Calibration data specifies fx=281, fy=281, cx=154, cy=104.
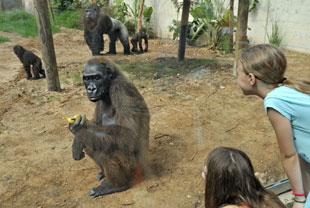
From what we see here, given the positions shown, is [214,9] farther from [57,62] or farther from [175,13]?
[57,62]

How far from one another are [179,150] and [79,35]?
1.65 metres

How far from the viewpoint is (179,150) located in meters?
3.23

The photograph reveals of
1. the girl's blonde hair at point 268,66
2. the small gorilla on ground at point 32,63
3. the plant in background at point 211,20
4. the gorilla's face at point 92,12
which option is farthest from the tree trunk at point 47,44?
the girl's blonde hair at point 268,66

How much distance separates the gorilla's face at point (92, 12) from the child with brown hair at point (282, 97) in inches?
53.9

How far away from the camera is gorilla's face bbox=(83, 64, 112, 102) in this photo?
7.92 feet

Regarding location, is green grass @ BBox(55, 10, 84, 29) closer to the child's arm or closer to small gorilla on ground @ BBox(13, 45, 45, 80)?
the child's arm

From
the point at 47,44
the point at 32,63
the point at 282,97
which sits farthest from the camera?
the point at 32,63

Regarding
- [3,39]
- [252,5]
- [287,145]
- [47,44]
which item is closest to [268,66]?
[287,145]

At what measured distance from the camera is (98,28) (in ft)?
8.76

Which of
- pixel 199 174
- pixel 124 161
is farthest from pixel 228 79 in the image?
pixel 124 161

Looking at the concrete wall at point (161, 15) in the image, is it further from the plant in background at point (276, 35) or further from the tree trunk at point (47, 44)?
the tree trunk at point (47, 44)

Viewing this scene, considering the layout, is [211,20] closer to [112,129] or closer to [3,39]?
[112,129]

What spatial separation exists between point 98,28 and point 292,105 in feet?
6.12

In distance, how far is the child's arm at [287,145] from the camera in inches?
60.5
